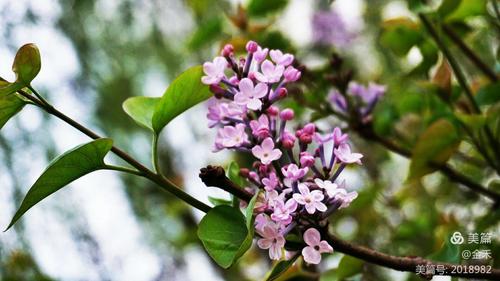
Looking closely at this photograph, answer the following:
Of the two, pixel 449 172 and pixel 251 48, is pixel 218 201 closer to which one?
pixel 251 48

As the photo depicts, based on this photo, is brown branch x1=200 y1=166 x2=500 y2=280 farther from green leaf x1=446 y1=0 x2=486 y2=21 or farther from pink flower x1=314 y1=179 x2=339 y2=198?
green leaf x1=446 y1=0 x2=486 y2=21

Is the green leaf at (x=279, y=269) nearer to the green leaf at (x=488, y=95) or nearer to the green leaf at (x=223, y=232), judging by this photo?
the green leaf at (x=223, y=232)

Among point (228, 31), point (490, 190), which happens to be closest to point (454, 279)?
point (490, 190)

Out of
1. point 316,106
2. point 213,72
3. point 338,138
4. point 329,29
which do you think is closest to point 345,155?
point 338,138

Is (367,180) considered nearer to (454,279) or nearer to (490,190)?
(490,190)

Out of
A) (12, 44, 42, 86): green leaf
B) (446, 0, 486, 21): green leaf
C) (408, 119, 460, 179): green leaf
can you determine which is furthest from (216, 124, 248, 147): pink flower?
(446, 0, 486, 21): green leaf

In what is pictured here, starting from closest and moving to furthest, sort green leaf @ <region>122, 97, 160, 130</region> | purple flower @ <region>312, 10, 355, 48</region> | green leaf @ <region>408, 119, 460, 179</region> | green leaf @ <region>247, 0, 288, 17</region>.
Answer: green leaf @ <region>122, 97, 160, 130</region> < green leaf @ <region>408, 119, 460, 179</region> < green leaf @ <region>247, 0, 288, 17</region> < purple flower @ <region>312, 10, 355, 48</region>

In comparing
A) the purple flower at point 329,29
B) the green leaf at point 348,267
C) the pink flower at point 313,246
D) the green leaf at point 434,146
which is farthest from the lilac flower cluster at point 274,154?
the purple flower at point 329,29
